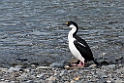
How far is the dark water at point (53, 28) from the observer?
17250 mm

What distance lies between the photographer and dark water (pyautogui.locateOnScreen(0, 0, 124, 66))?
1725 cm

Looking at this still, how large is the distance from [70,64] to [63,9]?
52.2ft

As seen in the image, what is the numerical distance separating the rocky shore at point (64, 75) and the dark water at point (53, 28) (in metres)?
2.42

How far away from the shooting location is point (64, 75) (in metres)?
12.3

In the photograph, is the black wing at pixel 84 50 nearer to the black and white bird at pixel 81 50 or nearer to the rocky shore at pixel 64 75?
the black and white bird at pixel 81 50

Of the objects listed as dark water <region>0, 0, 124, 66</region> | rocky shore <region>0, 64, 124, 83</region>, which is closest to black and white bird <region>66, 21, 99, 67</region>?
rocky shore <region>0, 64, 124, 83</region>

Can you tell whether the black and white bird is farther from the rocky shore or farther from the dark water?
the dark water

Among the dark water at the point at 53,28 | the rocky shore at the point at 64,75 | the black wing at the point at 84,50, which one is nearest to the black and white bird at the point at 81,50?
the black wing at the point at 84,50

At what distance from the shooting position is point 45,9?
30656 millimetres

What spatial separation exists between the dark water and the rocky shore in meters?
2.42

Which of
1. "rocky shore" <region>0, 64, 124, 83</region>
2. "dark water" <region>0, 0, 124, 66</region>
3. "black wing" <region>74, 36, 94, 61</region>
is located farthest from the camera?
"dark water" <region>0, 0, 124, 66</region>

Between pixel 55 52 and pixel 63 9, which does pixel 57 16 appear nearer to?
pixel 63 9

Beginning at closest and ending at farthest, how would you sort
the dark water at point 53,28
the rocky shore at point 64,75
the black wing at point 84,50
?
the rocky shore at point 64,75 < the black wing at point 84,50 < the dark water at point 53,28

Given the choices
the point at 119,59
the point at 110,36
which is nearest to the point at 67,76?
the point at 119,59
